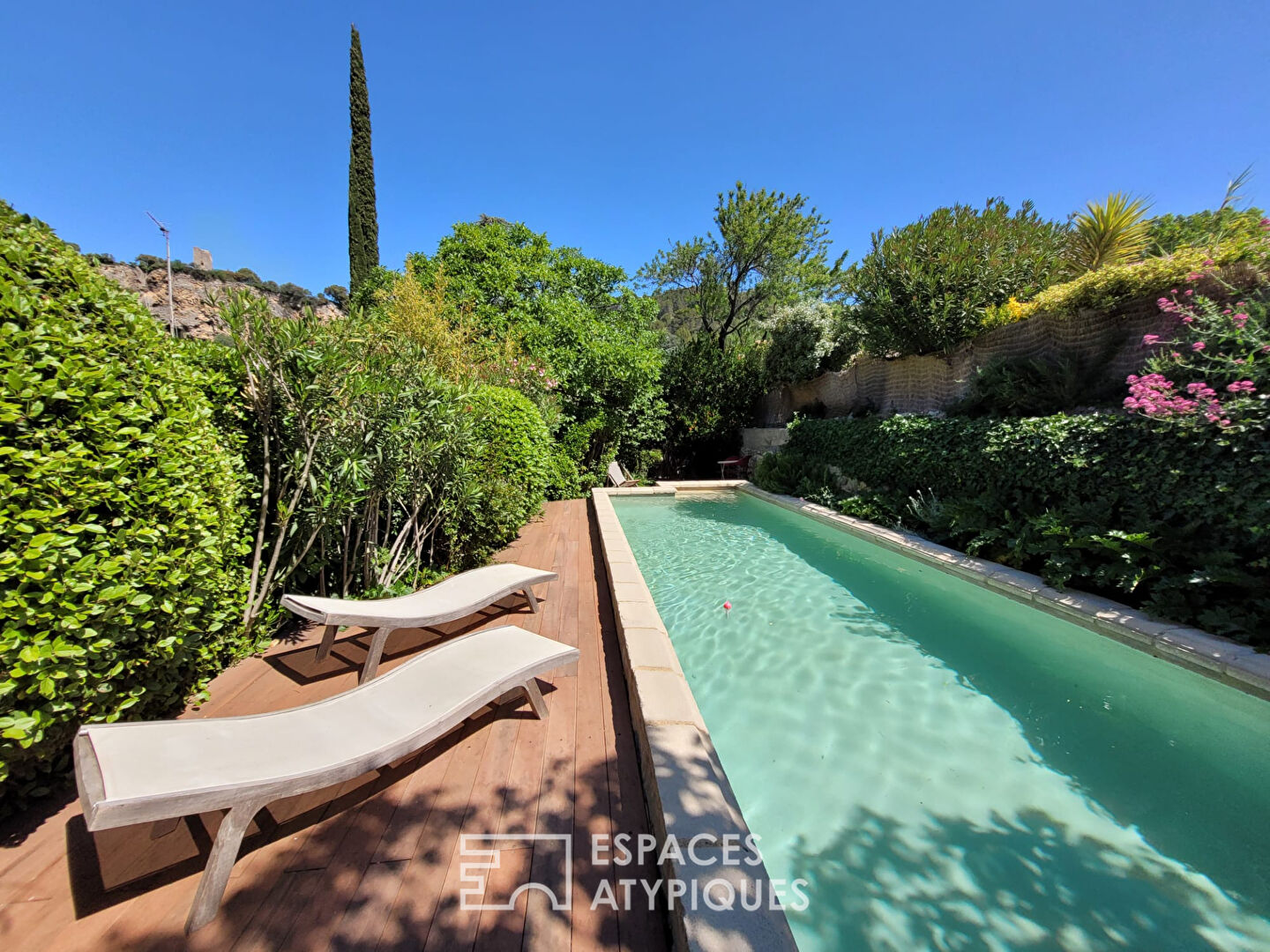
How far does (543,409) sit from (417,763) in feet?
24.2

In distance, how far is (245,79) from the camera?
36.5ft

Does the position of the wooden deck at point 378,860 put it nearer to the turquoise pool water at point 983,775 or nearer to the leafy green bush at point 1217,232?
the turquoise pool water at point 983,775

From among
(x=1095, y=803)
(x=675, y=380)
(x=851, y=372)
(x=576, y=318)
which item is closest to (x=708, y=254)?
(x=675, y=380)

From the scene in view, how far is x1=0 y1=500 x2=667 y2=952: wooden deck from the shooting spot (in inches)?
52.4

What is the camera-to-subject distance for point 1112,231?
6891 millimetres

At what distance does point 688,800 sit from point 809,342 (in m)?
12.6

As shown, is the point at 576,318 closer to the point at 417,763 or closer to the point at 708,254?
the point at 708,254

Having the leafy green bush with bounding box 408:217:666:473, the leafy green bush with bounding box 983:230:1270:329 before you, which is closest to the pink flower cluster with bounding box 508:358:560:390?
the leafy green bush with bounding box 408:217:666:473

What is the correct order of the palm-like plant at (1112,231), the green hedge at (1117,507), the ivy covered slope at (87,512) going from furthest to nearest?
the palm-like plant at (1112,231)
the green hedge at (1117,507)
the ivy covered slope at (87,512)

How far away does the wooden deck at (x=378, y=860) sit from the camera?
4.36 feet
